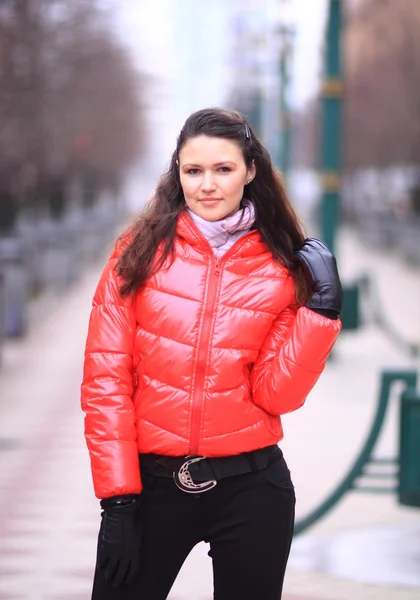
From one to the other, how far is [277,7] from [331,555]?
53.4 feet

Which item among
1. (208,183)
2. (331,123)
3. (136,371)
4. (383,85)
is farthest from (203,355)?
(383,85)

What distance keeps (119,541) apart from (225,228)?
79cm

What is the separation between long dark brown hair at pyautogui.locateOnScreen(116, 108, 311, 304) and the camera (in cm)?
288

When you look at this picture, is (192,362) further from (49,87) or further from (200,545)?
(49,87)

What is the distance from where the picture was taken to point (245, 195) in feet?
10.1

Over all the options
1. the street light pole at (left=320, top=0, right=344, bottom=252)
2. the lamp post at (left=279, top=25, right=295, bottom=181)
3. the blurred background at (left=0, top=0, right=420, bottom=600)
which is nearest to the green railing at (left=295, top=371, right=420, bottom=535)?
the blurred background at (left=0, top=0, right=420, bottom=600)

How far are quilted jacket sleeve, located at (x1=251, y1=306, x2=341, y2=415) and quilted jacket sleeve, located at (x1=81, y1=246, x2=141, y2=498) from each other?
32 cm

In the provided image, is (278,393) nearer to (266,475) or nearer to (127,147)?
(266,475)

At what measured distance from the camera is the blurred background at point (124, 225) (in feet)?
18.9

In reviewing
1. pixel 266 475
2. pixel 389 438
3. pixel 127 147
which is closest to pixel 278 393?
pixel 266 475

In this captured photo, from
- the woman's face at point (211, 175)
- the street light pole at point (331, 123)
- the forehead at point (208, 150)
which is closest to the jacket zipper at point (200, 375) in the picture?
the woman's face at point (211, 175)

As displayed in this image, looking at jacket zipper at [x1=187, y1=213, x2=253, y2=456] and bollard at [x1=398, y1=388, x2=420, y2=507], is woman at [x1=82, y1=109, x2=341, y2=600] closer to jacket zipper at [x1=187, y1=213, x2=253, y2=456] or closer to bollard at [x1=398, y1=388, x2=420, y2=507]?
jacket zipper at [x1=187, y1=213, x2=253, y2=456]

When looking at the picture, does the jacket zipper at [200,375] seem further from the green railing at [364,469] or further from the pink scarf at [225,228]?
the green railing at [364,469]

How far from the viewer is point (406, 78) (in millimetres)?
37938
